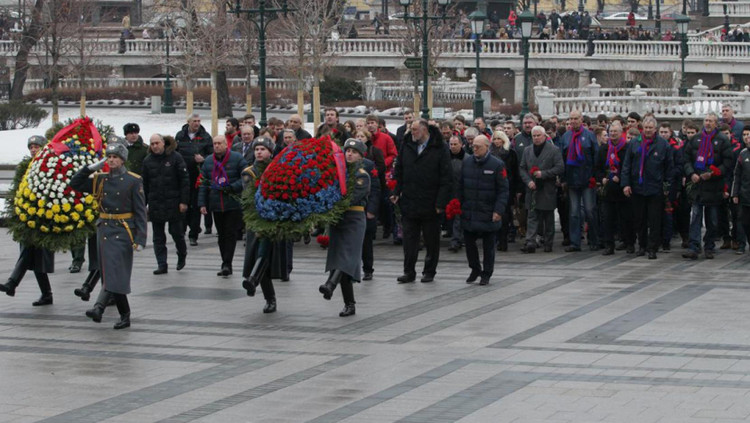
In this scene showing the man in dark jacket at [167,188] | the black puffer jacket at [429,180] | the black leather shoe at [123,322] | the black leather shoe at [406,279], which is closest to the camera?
the black leather shoe at [123,322]

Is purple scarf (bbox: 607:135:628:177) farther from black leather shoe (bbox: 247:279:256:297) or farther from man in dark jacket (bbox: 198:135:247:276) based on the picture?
black leather shoe (bbox: 247:279:256:297)

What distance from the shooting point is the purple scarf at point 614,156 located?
21.7 metres

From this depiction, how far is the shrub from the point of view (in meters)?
46.6

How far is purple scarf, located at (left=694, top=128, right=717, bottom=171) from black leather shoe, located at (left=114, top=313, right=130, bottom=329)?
8970mm

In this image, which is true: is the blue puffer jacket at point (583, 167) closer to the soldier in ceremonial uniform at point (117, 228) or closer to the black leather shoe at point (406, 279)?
the black leather shoe at point (406, 279)

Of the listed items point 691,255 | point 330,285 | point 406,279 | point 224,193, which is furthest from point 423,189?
point 691,255

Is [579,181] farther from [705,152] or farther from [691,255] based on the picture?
[691,255]

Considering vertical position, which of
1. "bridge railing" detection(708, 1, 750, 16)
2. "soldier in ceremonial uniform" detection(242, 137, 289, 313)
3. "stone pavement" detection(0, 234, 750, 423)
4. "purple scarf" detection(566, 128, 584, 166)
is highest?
"bridge railing" detection(708, 1, 750, 16)

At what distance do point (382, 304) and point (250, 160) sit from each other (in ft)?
14.8

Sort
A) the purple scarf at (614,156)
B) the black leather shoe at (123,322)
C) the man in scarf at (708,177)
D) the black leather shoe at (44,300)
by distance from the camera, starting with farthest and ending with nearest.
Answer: the purple scarf at (614,156) < the man in scarf at (708,177) < the black leather shoe at (44,300) < the black leather shoe at (123,322)

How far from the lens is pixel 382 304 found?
56.4 feet

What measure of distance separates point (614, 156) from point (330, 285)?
6.90 meters

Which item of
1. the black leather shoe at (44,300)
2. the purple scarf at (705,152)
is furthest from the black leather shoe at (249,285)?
the purple scarf at (705,152)

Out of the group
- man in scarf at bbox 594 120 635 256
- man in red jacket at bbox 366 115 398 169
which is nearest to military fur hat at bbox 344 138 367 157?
man in red jacket at bbox 366 115 398 169
